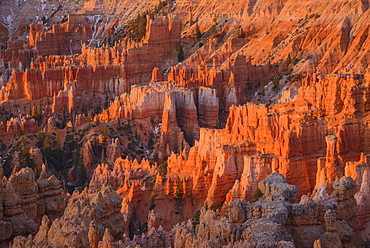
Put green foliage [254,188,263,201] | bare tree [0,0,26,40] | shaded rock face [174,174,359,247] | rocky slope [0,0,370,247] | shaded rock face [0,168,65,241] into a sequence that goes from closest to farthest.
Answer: shaded rock face [174,174,359,247] → shaded rock face [0,168,65,241] → rocky slope [0,0,370,247] → green foliage [254,188,263,201] → bare tree [0,0,26,40]

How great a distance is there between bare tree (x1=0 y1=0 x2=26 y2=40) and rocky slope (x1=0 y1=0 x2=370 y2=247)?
9.82 m

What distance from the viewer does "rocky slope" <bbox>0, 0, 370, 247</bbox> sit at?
35.5 m

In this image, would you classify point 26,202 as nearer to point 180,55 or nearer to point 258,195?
point 258,195

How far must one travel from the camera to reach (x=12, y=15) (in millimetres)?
180000

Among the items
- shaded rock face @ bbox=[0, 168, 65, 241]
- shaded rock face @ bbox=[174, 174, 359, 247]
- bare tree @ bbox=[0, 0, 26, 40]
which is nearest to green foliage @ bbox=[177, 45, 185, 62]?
bare tree @ bbox=[0, 0, 26, 40]

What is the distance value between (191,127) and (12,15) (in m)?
101

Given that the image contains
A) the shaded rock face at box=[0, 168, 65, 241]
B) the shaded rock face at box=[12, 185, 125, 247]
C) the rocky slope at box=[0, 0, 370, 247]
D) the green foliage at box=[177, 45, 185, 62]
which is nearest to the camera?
the shaded rock face at box=[12, 185, 125, 247]

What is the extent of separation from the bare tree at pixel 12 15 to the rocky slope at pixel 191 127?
9.82m

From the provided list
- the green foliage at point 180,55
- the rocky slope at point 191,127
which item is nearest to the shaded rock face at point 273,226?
the rocky slope at point 191,127

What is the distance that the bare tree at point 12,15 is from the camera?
174250 mm

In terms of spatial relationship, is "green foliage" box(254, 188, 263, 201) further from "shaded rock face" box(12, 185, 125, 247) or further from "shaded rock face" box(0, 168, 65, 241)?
"shaded rock face" box(12, 185, 125, 247)

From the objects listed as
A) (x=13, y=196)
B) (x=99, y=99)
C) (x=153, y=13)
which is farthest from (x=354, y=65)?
(x=153, y=13)

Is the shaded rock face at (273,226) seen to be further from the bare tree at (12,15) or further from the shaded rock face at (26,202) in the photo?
the bare tree at (12,15)

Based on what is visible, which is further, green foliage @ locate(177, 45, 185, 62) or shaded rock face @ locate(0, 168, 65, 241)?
green foliage @ locate(177, 45, 185, 62)
